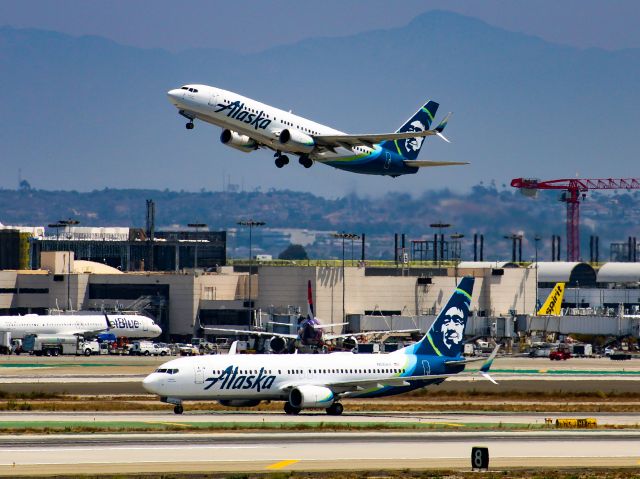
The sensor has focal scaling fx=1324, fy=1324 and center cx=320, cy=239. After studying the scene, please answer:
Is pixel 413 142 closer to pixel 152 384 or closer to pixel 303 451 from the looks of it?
pixel 152 384

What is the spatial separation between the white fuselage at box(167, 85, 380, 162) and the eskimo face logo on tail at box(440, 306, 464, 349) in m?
16.3

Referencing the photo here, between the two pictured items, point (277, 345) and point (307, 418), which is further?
point (277, 345)

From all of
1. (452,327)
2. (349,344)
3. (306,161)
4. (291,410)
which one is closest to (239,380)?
(291,410)

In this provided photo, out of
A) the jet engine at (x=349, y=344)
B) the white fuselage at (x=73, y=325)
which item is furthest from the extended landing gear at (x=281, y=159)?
the white fuselage at (x=73, y=325)

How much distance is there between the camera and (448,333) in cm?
8312

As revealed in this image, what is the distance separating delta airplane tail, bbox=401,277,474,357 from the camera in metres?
82.6

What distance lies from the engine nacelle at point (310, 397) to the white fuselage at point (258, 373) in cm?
84

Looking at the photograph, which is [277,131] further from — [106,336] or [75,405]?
[106,336]

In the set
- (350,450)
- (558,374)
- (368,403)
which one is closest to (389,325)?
(558,374)

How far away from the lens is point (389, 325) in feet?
615

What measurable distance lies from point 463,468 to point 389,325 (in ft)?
449

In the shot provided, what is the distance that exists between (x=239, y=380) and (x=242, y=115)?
20.5 metres

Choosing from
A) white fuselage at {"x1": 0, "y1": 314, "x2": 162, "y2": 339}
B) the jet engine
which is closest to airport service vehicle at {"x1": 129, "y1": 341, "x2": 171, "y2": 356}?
white fuselage at {"x1": 0, "y1": 314, "x2": 162, "y2": 339}

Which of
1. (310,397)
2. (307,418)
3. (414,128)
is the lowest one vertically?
(307,418)
